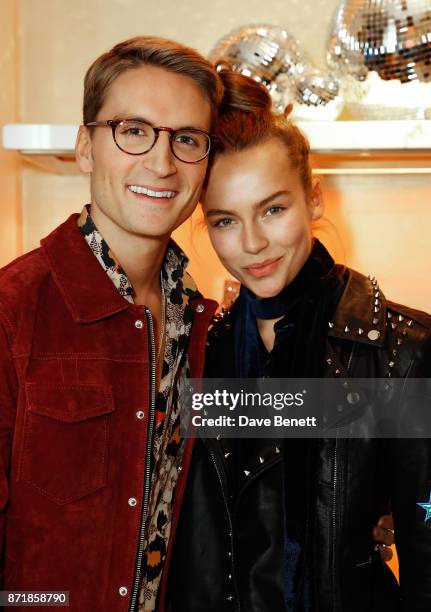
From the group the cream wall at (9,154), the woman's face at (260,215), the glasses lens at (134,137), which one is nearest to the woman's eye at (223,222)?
the woman's face at (260,215)

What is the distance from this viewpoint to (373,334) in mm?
1373

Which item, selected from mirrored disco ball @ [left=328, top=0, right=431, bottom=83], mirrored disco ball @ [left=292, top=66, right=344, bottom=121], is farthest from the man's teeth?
mirrored disco ball @ [left=328, top=0, right=431, bottom=83]

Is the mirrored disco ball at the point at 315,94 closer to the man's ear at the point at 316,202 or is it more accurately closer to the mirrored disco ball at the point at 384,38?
the mirrored disco ball at the point at 384,38

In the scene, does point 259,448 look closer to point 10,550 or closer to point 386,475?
point 386,475

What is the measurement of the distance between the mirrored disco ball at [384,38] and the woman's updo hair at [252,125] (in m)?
0.26

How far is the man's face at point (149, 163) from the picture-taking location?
4.30 ft

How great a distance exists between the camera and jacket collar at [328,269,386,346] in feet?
4.51

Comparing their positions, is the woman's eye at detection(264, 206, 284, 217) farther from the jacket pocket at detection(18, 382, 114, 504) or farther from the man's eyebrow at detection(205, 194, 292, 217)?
the jacket pocket at detection(18, 382, 114, 504)

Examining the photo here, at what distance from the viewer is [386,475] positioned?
139 centimetres

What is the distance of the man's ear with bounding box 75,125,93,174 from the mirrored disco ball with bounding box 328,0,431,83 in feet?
2.14

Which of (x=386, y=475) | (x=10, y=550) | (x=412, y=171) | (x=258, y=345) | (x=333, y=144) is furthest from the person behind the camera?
(x=412, y=171)

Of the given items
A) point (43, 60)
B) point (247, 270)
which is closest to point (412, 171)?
point (247, 270)

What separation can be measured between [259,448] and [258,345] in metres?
0.21

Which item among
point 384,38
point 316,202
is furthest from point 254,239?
point 384,38
